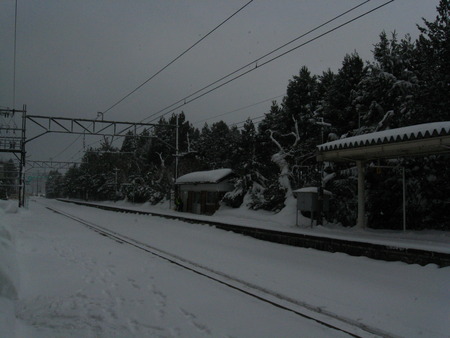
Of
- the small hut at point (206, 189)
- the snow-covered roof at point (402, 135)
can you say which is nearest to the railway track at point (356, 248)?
the snow-covered roof at point (402, 135)

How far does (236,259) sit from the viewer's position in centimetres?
1193

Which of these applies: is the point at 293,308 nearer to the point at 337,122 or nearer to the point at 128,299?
the point at 128,299

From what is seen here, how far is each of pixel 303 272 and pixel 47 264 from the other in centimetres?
637

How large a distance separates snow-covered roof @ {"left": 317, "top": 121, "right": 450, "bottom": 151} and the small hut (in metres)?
18.3

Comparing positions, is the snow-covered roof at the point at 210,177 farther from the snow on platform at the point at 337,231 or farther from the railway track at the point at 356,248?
the railway track at the point at 356,248

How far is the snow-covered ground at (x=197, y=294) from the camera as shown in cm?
568

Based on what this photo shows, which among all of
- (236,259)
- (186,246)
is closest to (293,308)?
(236,259)

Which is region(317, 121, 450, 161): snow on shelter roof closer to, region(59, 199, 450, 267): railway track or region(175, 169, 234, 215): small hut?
region(59, 199, 450, 267): railway track

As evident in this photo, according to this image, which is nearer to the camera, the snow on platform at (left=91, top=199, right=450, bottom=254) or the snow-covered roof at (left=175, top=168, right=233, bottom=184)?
the snow on platform at (left=91, top=199, right=450, bottom=254)

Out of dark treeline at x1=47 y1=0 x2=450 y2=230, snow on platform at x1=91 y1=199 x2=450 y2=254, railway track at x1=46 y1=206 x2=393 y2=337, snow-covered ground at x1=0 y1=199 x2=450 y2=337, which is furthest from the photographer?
dark treeline at x1=47 y1=0 x2=450 y2=230

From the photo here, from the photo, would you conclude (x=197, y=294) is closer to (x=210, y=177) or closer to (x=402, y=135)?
(x=402, y=135)

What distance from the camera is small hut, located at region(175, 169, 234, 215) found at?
33656 millimetres

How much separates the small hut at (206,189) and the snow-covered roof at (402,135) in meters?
18.3

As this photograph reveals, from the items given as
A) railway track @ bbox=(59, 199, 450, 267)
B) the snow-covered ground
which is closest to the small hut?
railway track @ bbox=(59, 199, 450, 267)
